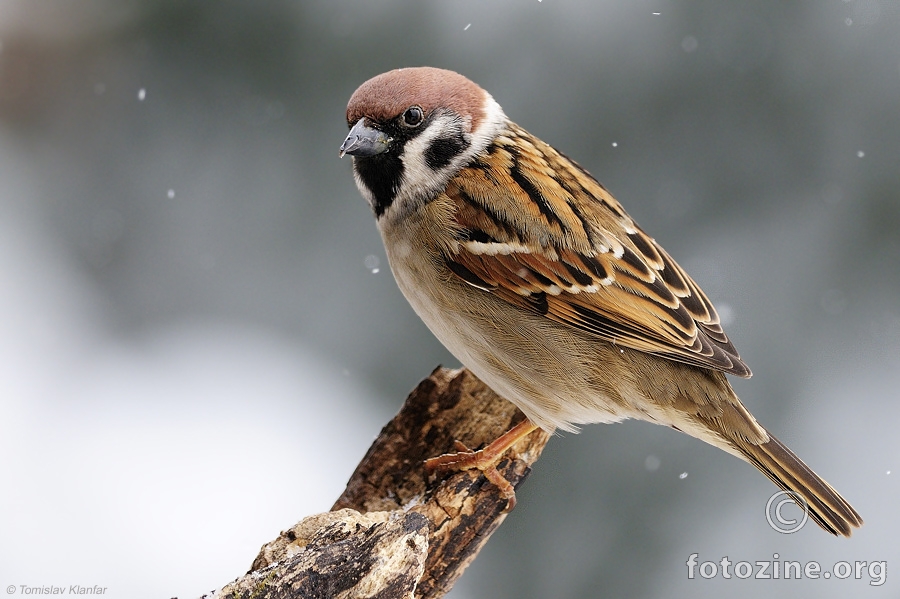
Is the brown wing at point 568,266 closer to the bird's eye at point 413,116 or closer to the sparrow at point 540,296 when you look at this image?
the sparrow at point 540,296

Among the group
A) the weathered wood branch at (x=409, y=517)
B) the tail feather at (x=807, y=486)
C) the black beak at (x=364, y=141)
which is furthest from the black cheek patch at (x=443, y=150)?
the tail feather at (x=807, y=486)

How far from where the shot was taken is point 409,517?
1913mm

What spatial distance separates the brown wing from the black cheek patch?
64 mm

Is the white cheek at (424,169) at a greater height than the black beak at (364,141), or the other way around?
the black beak at (364,141)

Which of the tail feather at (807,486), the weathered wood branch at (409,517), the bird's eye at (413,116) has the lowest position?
the tail feather at (807,486)

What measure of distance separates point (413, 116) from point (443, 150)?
0.45 ft

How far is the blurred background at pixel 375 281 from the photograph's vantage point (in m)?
2.92

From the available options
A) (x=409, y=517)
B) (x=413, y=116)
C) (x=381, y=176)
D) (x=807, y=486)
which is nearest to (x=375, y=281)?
(x=381, y=176)

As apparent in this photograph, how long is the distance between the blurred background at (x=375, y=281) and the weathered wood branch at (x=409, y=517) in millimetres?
401

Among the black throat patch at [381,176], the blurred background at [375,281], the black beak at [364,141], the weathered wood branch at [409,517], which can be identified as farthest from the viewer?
the blurred background at [375,281]

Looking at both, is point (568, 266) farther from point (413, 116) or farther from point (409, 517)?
point (409, 517)

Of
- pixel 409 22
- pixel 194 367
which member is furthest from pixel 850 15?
pixel 194 367

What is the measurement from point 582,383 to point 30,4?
9.60 feet

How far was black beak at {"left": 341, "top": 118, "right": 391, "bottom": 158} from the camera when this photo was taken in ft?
7.42
